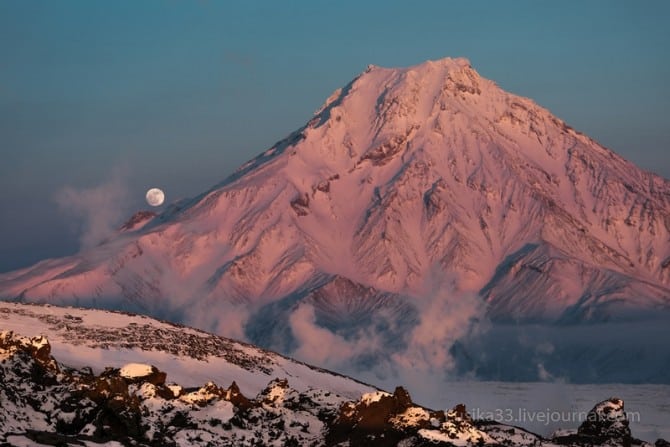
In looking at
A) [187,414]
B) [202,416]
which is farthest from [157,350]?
[187,414]

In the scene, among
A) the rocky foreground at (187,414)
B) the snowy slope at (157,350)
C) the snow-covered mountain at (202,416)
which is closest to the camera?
the snow-covered mountain at (202,416)

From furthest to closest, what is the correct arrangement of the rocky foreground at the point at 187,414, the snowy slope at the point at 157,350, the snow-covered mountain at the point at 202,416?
1. the snowy slope at the point at 157,350
2. the rocky foreground at the point at 187,414
3. the snow-covered mountain at the point at 202,416

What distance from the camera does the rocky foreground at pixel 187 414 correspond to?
9750 cm

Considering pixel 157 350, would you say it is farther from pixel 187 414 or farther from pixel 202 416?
pixel 187 414

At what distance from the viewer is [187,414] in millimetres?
106062

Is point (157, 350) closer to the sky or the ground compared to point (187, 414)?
closer to the sky

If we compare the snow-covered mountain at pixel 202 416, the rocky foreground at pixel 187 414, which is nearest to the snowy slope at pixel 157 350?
the snow-covered mountain at pixel 202 416

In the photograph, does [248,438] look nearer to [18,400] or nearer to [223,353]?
[18,400]

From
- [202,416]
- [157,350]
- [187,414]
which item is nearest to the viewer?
[187,414]

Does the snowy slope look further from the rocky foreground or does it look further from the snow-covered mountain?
the rocky foreground

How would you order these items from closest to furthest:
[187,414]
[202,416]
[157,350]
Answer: [187,414], [202,416], [157,350]

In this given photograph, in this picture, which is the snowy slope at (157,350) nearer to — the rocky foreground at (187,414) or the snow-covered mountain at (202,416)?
the snow-covered mountain at (202,416)

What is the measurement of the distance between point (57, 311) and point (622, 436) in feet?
233

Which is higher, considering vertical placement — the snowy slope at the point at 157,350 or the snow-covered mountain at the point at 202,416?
the snowy slope at the point at 157,350
